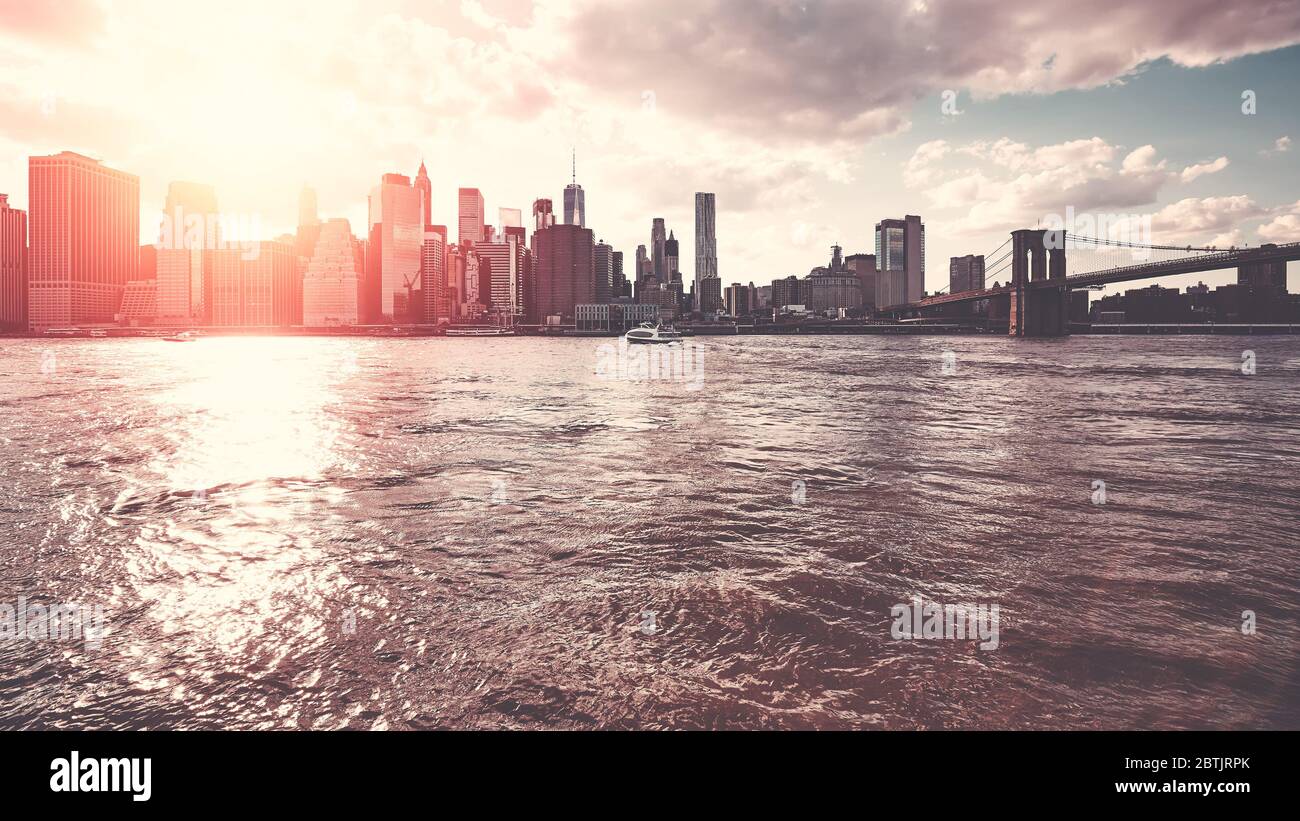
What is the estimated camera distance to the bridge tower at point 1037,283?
14200 cm

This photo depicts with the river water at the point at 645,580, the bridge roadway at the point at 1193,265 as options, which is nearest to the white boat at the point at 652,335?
the bridge roadway at the point at 1193,265

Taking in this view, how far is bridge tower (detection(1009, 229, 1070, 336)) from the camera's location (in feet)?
466

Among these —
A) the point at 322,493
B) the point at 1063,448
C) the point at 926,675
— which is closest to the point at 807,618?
the point at 926,675

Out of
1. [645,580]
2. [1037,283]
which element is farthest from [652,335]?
[645,580]

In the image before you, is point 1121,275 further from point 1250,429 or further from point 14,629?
point 14,629

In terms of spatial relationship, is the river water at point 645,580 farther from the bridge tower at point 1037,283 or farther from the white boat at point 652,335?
the bridge tower at point 1037,283

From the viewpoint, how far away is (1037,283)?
456 ft

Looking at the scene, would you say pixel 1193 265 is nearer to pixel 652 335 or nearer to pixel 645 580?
pixel 652 335

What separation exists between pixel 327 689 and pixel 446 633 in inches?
50.6

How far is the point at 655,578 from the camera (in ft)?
27.6

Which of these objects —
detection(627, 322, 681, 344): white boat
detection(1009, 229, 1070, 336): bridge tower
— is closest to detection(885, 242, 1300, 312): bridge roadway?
detection(1009, 229, 1070, 336): bridge tower

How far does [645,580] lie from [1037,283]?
154 meters

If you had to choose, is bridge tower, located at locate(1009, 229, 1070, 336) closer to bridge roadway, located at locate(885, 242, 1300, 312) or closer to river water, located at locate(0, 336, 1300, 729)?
bridge roadway, located at locate(885, 242, 1300, 312)
